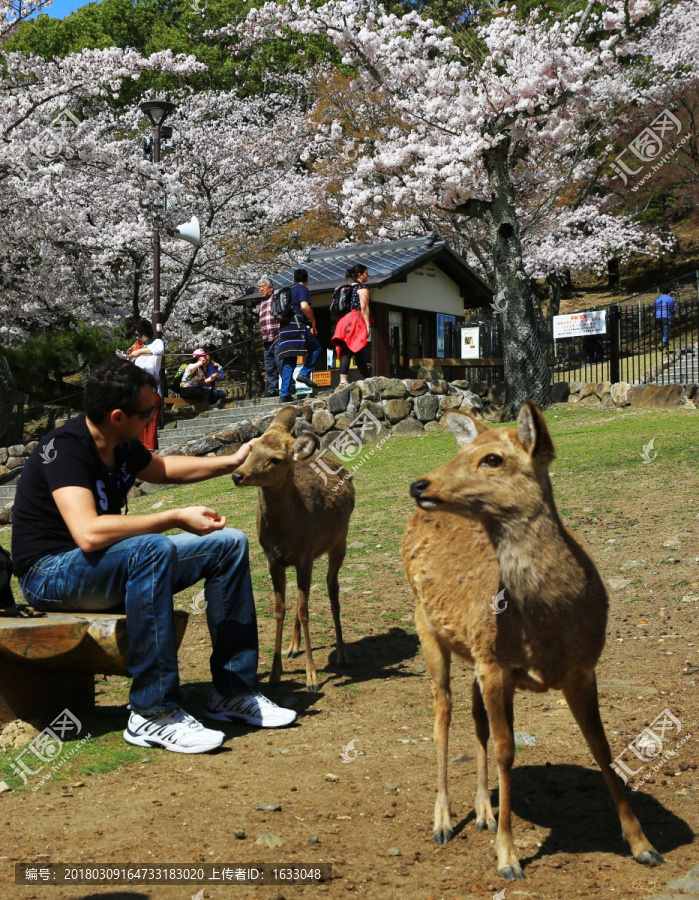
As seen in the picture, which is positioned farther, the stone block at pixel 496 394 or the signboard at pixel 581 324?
the stone block at pixel 496 394

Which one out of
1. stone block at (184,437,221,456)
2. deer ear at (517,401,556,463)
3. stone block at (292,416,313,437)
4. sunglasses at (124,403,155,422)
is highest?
sunglasses at (124,403,155,422)

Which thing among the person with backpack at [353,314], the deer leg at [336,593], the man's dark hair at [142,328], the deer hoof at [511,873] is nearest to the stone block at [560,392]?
the person with backpack at [353,314]

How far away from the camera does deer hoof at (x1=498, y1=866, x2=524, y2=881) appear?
3244 millimetres

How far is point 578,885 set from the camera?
10.5 ft

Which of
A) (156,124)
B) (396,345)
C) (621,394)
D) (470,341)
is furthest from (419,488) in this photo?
(396,345)

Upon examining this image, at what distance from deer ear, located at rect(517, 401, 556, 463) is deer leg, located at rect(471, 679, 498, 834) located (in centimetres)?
96

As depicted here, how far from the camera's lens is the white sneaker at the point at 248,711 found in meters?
4.91

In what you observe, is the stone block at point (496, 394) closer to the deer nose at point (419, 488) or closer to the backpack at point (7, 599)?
the backpack at point (7, 599)

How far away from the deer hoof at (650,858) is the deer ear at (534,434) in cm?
149

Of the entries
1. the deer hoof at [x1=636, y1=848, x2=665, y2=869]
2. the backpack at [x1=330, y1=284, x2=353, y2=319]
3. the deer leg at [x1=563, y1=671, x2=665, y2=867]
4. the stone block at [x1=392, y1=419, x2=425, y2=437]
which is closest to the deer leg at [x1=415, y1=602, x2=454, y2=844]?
the deer leg at [x1=563, y1=671, x2=665, y2=867]

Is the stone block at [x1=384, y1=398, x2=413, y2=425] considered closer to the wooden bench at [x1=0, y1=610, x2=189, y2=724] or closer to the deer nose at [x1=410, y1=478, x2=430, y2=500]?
the wooden bench at [x1=0, y1=610, x2=189, y2=724]

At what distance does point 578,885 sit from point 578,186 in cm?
2985

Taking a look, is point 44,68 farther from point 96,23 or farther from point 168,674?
point 168,674

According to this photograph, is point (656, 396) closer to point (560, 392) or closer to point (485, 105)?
point (560, 392)
